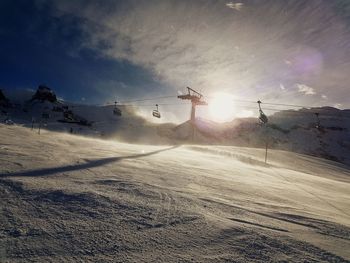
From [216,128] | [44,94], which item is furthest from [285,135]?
[44,94]

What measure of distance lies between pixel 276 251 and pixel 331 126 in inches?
3400

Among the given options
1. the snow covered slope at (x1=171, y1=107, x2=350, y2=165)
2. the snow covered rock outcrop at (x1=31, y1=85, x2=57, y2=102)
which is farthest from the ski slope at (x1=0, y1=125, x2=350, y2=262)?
the snow covered rock outcrop at (x1=31, y1=85, x2=57, y2=102)

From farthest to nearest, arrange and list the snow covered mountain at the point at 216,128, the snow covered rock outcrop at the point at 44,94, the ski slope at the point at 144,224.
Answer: the snow covered rock outcrop at the point at 44,94
the snow covered mountain at the point at 216,128
the ski slope at the point at 144,224

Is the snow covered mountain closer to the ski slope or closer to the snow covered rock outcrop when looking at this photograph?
the snow covered rock outcrop

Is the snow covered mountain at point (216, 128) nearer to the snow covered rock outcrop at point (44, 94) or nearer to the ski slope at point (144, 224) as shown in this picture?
the snow covered rock outcrop at point (44, 94)

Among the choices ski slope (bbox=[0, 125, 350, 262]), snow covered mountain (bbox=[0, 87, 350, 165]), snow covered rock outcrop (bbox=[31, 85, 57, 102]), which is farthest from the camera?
snow covered rock outcrop (bbox=[31, 85, 57, 102])

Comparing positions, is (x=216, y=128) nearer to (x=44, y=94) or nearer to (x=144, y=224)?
(x=44, y=94)

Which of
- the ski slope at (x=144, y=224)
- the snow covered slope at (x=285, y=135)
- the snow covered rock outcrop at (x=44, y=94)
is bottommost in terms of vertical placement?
the ski slope at (x=144, y=224)

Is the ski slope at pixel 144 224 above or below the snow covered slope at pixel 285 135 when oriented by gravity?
below

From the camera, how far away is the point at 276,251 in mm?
3109

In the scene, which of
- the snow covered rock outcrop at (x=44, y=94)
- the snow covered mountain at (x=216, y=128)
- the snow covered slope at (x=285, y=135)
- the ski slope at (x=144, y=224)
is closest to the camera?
the ski slope at (x=144, y=224)

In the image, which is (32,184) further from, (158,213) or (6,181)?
(158,213)

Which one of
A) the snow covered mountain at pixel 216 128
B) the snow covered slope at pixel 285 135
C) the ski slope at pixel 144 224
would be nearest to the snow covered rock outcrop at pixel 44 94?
the snow covered mountain at pixel 216 128

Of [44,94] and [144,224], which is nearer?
[144,224]
